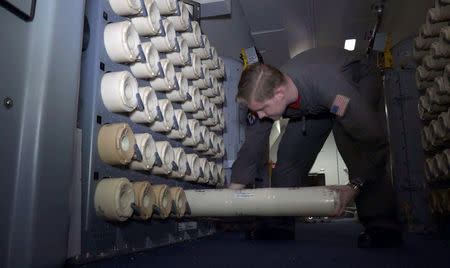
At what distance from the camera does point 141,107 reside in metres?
1.99

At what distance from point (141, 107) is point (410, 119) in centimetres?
290

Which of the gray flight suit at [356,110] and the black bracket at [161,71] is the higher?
the black bracket at [161,71]

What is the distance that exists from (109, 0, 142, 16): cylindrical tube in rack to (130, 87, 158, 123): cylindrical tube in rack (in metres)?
0.44

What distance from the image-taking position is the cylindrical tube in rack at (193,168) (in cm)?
271

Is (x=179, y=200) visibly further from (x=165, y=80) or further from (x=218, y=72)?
(x=218, y=72)

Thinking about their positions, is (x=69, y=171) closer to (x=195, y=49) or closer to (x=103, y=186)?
(x=103, y=186)

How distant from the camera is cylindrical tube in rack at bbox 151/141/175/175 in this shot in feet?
7.25

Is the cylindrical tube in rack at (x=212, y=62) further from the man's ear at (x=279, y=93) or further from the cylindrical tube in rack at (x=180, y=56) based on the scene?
the man's ear at (x=279, y=93)

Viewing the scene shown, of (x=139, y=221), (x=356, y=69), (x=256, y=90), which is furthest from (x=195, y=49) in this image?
(x=139, y=221)

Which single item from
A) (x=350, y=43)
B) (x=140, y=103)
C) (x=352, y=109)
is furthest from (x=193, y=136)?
(x=350, y=43)

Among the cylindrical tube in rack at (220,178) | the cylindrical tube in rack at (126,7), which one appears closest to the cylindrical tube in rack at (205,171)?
the cylindrical tube in rack at (220,178)

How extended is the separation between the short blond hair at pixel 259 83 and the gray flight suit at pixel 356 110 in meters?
0.24

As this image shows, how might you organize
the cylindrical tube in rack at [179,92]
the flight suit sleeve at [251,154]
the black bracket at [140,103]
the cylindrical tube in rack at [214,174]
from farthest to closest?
the cylindrical tube in rack at [214,174]
the cylindrical tube in rack at [179,92]
the flight suit sleeve at [251,154]
the black bracket at [140,103]

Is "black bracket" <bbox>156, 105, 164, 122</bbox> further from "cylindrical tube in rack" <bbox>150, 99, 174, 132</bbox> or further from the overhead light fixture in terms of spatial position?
the overhead light fixture
